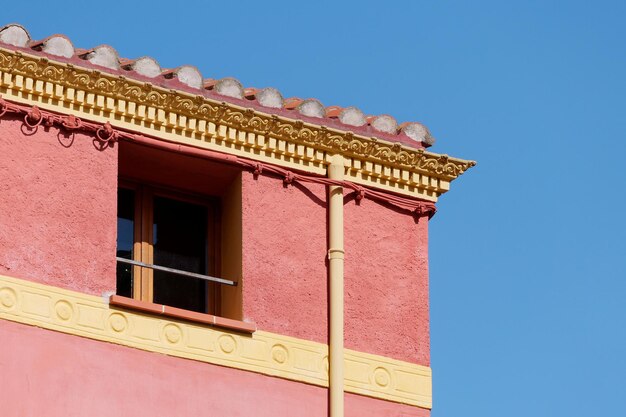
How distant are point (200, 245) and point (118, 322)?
5.77 feet

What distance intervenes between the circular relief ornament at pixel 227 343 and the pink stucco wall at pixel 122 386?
0.64 ft

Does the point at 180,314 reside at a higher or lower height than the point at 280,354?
higher

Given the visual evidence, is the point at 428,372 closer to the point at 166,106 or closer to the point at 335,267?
the point at 335,267

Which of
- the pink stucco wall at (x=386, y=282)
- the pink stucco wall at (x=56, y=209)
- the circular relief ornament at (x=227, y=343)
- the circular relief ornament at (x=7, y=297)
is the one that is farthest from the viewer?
the pink stucco wall at (x=386, y=282)

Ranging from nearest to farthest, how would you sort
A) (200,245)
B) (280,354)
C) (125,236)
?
(280,354)
(125,236)
(200,245)

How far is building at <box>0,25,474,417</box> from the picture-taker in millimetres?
20328

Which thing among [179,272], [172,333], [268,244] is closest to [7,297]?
[172,333]

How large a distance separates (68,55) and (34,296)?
2.44m

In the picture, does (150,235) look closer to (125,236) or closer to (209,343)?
(125,236)

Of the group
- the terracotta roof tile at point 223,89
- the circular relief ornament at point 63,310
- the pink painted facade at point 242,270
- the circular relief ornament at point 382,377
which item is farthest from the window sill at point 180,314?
the terracotta roof tile at point 223,89

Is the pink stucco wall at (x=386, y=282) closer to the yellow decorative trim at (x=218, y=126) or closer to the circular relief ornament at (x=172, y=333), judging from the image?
the yellow decorative trim at (x=218, y=126)

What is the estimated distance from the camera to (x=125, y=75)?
2159 centimetres

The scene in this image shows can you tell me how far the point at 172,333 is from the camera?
68.0 ft

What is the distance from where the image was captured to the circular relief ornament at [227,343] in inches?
823
